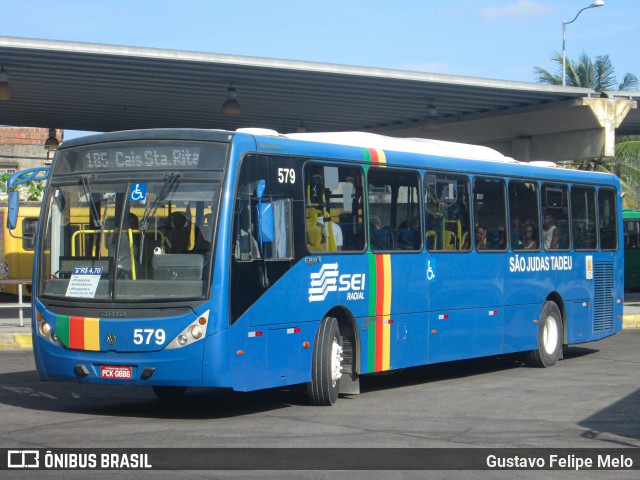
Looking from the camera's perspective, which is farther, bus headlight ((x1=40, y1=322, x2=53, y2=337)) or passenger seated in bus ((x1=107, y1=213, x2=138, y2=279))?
bus headlight ((x1=40, y1=322, x2=53, y2=337))

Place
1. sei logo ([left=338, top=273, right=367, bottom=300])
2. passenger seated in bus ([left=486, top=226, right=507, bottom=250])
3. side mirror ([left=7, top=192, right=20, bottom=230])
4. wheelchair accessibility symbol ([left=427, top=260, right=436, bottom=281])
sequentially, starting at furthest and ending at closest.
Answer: passenger seated in bus ([left=486, top=226, right=507, bottom=250]) → wheelchair accessibility symbol ([left=427, top=260, right=436, bottom=281]) → sei logo ([left=338, top=273, right=367, bottom=300]) → side mirror ([left=7, top=192, right=20, bottom=230])

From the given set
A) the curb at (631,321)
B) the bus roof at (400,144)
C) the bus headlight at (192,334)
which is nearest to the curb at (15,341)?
the bus roof at (400,144)

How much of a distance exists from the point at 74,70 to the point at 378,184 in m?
9.96

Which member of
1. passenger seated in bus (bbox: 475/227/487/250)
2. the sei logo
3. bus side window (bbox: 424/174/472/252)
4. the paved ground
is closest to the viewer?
the paved ground

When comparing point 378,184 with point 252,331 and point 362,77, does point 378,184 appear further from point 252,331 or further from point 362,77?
point 362,77

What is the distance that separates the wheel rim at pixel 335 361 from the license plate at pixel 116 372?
2.45 metres

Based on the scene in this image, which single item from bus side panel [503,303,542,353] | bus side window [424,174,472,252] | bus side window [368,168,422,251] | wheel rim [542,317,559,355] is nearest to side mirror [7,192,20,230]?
bus side window [368,168,422,251]

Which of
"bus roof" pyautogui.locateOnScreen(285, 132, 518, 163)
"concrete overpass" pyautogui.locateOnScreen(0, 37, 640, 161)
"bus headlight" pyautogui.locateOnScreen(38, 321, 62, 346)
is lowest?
"bus headlight" pyautogui.locateOnScreen(38, 321, 62, 346)

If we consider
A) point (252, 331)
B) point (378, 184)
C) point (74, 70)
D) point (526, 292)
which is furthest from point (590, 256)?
point (74, 70)

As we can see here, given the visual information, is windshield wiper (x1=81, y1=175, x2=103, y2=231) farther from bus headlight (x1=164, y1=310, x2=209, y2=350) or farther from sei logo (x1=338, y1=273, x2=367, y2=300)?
sei logo (x1=338, y1=273, x2=367, y2=300)

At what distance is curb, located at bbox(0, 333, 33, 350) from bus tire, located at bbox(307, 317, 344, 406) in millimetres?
8690

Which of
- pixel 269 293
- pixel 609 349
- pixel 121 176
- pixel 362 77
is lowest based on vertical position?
pixel 609 349

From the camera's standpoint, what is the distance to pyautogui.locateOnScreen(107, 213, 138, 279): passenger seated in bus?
35.4 feet

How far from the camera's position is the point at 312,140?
498 inches
